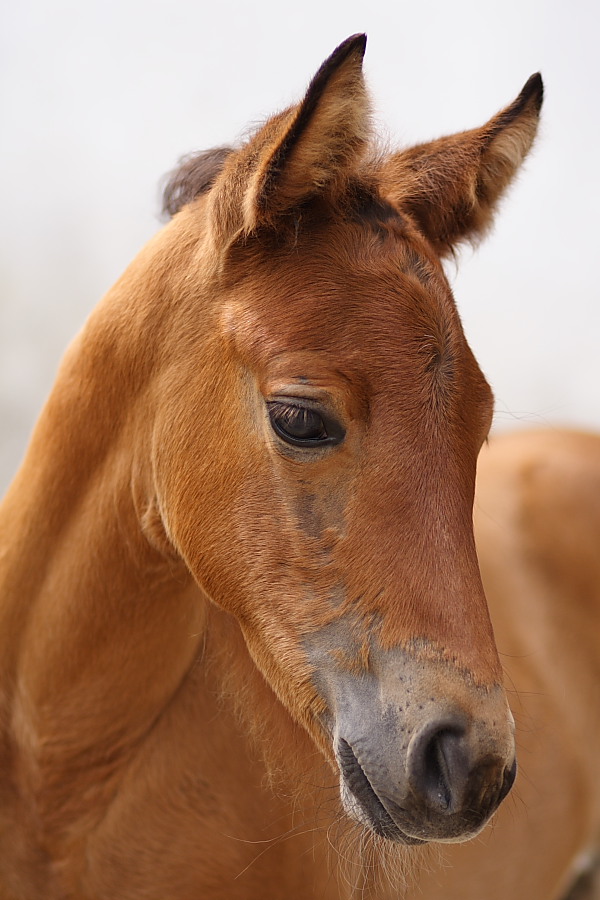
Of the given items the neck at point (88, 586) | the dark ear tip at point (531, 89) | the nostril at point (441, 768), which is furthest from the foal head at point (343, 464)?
the dark ear tip at point (531, 89)

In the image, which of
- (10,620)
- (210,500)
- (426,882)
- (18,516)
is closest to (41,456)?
(18,516)

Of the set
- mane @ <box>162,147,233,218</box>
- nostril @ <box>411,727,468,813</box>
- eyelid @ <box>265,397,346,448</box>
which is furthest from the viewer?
mane @ <box>162,147,233,218</box>

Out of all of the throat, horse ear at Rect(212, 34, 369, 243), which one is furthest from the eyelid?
the throat

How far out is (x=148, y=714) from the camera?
64.4 inches

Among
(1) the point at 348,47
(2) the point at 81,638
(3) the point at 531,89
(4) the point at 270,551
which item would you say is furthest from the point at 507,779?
(3) the point at 531,89

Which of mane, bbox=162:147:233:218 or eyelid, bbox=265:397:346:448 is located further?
mane, bbox=162:147:233:218

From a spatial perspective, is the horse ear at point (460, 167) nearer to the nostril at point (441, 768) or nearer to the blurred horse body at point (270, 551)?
the blurred horse body at point (270, 551)

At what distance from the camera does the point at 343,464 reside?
1.22 meters

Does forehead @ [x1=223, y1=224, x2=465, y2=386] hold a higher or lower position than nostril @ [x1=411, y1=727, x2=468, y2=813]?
higher

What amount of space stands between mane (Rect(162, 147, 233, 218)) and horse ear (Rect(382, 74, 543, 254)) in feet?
1.06

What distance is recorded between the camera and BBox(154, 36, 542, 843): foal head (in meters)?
1.12

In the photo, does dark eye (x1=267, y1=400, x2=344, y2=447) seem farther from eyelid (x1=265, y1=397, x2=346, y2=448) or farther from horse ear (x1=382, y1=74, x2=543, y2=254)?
horse ear (x1=382, y1=74, x2=543, y2=254)

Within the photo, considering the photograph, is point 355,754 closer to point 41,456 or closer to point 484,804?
point 484,804

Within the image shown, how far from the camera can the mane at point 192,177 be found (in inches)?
62.5
